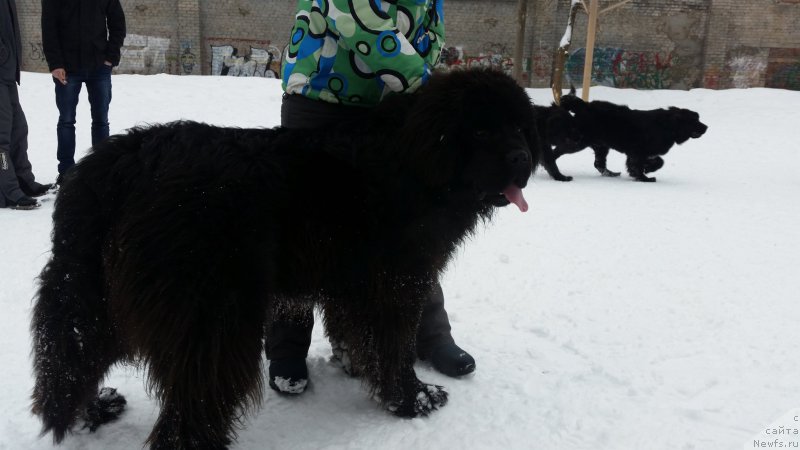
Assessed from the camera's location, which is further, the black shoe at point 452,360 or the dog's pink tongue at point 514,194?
the black shoe at point 452,360

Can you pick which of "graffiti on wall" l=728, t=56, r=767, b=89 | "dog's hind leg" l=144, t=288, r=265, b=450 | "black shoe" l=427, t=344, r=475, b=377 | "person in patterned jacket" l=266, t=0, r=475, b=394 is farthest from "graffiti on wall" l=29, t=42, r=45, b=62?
"graffiti on wall" l=728, t=56, r=767, b=89

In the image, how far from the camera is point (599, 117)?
8531 mm

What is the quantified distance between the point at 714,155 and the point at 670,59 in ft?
40.4

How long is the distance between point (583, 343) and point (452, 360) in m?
0.80

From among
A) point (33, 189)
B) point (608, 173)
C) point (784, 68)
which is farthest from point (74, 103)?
point (784, 68)

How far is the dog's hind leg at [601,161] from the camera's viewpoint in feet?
29.0

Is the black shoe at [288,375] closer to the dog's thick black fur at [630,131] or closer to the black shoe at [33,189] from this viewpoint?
the black shoe at [33,189]

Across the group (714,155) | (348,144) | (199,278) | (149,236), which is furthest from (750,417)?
(714,155)

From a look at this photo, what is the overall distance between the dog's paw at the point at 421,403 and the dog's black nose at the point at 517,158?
1067 mm

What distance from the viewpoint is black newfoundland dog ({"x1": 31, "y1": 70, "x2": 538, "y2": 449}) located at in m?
1.75

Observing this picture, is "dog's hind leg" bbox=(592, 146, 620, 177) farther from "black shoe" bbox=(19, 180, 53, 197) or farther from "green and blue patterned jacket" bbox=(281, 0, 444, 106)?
"black shoe" bbox=(19, 180, 53, 197)

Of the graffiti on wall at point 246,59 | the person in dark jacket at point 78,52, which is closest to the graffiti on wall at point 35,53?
the graffiti on wall at point 246,59

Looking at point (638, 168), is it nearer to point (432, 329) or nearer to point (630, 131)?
point (630, 131)

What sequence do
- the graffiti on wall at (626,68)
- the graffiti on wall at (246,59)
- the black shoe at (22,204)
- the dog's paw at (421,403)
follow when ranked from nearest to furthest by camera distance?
the dog's paw at (421,403) → the black shoe at (22,204) → the graffiti on wall at (246,59) → the graffiti on wall at (626,68)
